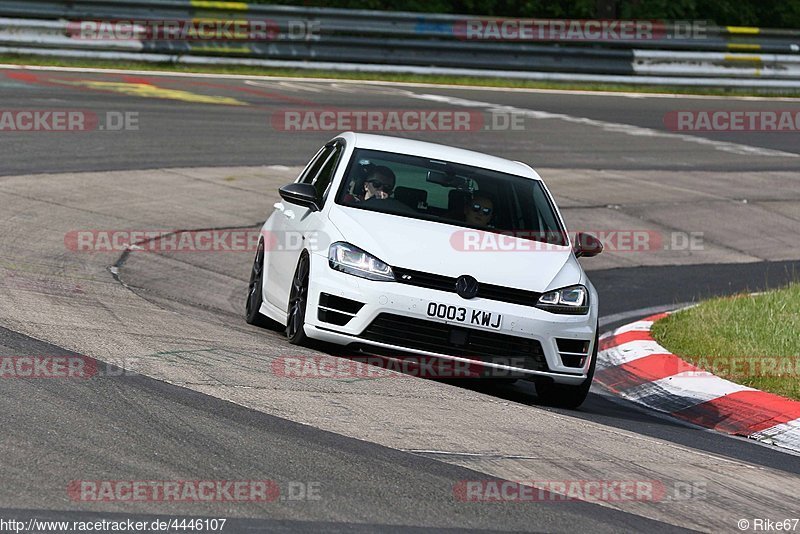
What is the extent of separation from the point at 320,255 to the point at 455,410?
1.63m

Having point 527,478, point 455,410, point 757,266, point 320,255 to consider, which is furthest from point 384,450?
point 757,266

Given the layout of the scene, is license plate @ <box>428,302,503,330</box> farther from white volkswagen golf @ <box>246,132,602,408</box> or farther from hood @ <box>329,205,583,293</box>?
hood @ <box>329,205,583,293</box>

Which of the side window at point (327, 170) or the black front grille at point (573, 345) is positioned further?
the side window at point (327, 170)

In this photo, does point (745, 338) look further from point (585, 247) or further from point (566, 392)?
point (566, 392)

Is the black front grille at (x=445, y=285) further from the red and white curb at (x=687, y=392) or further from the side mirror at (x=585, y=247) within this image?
the red and white curb at (x=687, y=392)

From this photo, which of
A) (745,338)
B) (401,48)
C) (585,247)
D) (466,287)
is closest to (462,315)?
(466,287)

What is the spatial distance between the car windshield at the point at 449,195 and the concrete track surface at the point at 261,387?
1.11 metres

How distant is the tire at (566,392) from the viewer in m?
8.34

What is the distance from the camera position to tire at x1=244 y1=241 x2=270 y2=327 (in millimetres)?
9805

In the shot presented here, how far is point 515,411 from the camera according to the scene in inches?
292

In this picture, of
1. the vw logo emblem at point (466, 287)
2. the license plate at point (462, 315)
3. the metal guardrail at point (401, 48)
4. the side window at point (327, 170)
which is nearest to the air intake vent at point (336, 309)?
the license plate at point (462, 315)

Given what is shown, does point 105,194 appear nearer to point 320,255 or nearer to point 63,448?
point 320,255

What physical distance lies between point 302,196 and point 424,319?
1.49 m

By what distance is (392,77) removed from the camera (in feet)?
85.8
